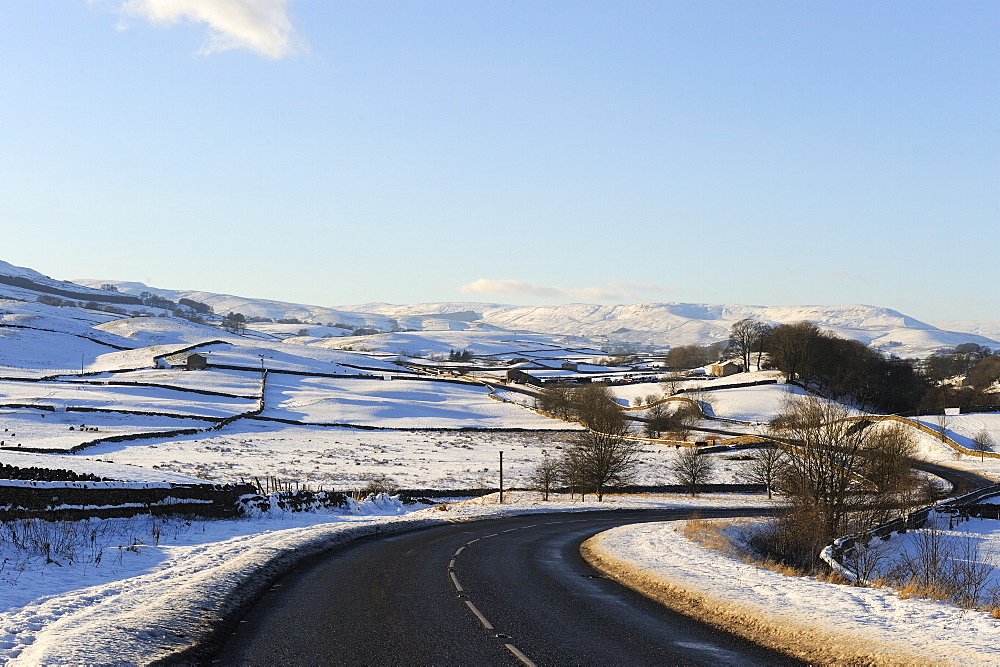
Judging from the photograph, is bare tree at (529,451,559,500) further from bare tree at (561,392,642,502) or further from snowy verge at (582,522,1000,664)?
snowy verge at (582,522,1000,664)

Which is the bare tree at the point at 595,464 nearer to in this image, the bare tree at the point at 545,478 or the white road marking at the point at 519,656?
the bare tree at the point at 545,478

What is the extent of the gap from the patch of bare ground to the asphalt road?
1.20 ft

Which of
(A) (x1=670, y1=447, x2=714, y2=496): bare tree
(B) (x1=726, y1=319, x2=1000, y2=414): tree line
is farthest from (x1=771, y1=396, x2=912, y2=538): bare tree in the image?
(B) (x1=726, y1=319, x2=1000, y2=414): tree line

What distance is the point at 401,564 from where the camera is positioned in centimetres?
2112

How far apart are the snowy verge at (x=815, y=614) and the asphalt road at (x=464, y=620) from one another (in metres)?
0.59

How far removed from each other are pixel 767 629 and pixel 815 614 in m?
1.14

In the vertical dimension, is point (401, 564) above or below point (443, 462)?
above

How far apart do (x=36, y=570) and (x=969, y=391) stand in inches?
6048

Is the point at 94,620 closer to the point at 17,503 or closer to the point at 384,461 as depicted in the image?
the point at 17,503

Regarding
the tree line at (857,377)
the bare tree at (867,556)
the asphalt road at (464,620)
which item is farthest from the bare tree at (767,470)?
the tree line at (857,377)

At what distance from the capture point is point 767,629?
513 inches

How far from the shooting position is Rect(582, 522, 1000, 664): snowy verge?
37.1 ft

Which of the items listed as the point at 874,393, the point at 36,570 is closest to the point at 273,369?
the point at 874,393

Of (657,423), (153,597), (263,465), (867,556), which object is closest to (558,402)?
(657,423)
